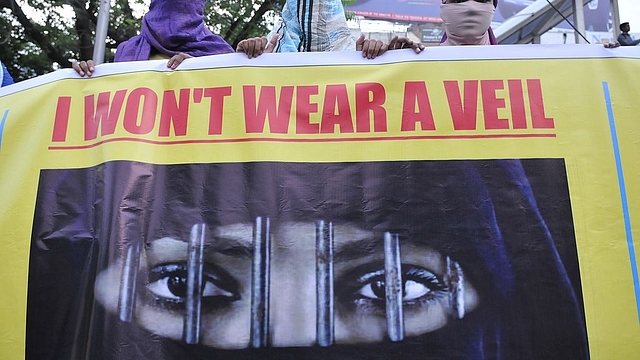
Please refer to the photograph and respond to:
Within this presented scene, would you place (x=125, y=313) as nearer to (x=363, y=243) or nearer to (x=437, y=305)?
(x=363, y=243)

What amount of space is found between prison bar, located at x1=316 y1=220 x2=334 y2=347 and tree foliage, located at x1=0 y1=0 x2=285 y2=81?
19.5ft

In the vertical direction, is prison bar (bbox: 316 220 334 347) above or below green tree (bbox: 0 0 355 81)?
below

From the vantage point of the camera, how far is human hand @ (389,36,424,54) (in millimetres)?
1869

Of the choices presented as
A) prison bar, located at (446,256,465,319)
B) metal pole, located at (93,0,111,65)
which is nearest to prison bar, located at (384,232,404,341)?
prison bar, located at (446,256,465,319)

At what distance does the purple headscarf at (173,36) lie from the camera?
2289 millimetres

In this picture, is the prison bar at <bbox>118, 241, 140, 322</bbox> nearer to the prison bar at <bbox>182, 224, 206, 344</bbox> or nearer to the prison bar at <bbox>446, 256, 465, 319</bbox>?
the prison bar at <bbox>182, 224, 206, 344</bbox>

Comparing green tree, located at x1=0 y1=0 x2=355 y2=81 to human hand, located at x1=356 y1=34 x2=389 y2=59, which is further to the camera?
green tree, located at x1=0 y1=0 x2=355 y2=81

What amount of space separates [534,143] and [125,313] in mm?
1414

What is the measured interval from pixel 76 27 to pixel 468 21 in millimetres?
6930

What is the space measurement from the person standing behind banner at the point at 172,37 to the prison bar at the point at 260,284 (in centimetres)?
93

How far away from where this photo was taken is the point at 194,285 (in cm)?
170

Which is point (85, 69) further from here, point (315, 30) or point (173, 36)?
point (315, 30)

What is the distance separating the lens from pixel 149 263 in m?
1.72

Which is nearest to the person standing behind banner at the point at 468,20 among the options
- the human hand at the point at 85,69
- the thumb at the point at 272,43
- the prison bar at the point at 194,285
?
the thumb at the point at 272,43
